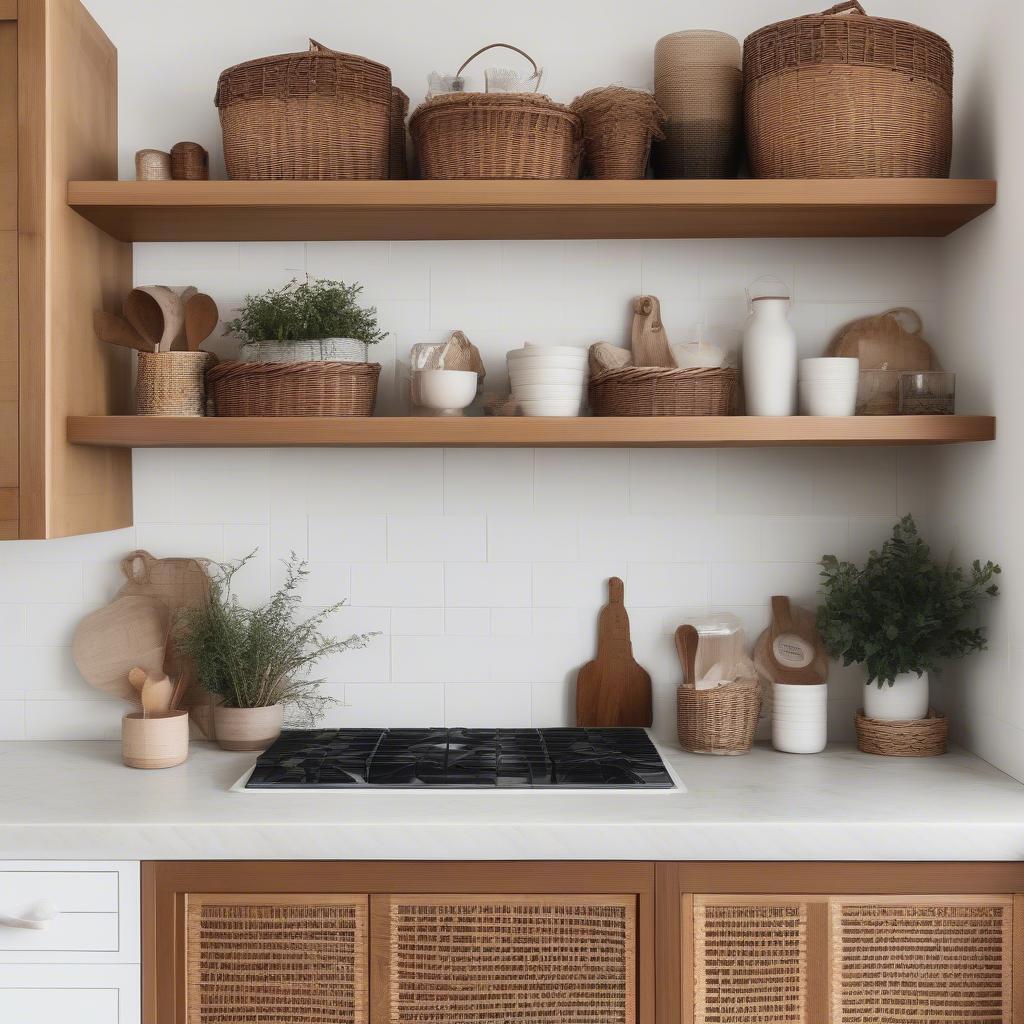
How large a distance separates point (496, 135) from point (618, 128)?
28 cm

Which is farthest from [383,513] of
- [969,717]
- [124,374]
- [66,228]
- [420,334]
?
[969,717]

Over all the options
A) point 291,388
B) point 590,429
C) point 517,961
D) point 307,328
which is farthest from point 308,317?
point 517,961

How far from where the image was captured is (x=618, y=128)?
2.23m

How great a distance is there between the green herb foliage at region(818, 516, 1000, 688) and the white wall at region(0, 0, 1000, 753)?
0.65ft

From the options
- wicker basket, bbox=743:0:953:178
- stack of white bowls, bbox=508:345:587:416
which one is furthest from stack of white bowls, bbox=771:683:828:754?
wicker basket, bbox=743:0:953:178

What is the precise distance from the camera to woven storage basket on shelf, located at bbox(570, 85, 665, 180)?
87.4 inches

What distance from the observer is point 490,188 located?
211 centimetres

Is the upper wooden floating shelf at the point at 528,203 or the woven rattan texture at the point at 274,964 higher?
the upper wooden floating shelf at the point at 528,203

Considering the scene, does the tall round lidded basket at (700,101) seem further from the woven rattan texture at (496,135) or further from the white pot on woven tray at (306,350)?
the white pot on woven tray at (306,350)

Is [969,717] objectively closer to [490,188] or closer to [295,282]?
[490,188]

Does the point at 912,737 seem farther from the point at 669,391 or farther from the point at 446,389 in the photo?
the point at 446,389

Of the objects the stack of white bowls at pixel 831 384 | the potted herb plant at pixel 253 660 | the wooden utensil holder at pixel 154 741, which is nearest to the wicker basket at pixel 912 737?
the stack of white bowls at pixel 831 384

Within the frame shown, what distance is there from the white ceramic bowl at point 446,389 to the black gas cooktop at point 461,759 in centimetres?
72

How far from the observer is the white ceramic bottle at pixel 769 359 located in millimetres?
2229
